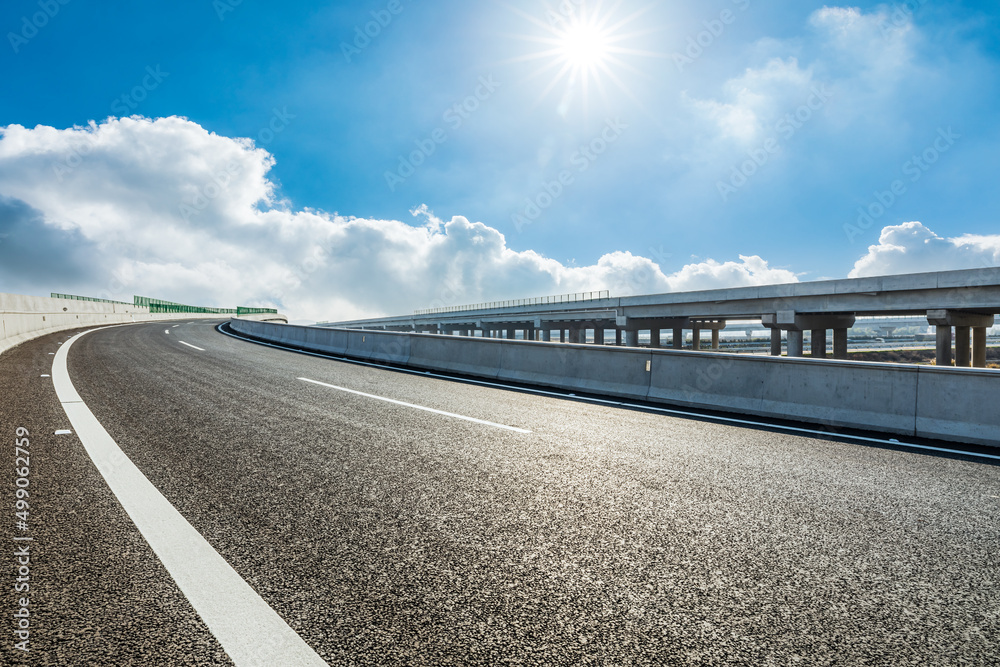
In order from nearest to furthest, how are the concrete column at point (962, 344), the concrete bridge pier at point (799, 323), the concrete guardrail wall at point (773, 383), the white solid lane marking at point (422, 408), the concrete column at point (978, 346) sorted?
the white solid lane marking at point (422, 408) < the concrete guardrail wall at point (773, 383) < the concrete column at point (962, 344) < the concrete bridge pier at point (799, 323) < the concrete column at point (978, 346)

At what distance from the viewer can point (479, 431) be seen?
5887 mm

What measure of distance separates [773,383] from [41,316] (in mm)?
28165

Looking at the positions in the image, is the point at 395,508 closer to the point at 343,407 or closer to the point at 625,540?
the point at 625,540

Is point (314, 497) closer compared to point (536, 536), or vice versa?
point (536, 536)

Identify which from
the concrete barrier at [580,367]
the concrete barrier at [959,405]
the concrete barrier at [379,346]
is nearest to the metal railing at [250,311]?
the concrete barrier at [379,346]

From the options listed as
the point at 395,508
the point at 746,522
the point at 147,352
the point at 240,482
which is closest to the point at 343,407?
the point at 240,482

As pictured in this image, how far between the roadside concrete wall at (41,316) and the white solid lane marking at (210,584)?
14396 mm

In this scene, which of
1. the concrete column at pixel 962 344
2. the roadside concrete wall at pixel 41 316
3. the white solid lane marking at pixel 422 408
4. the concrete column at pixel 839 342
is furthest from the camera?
the concrete column at pixel 839 342

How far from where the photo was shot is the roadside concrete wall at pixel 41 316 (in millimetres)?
15769

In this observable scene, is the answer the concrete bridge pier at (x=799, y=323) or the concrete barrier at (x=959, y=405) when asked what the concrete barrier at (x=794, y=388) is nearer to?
the concrete barrier at (x=959, y=405)

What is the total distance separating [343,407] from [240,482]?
3228 mm

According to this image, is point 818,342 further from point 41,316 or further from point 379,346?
point 41,316

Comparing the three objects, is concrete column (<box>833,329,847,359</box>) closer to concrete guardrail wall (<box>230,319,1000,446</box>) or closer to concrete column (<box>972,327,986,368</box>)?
concrete column (<box>972,327,986,368</box>)

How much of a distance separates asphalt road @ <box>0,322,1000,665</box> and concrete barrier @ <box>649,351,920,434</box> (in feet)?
4.93
